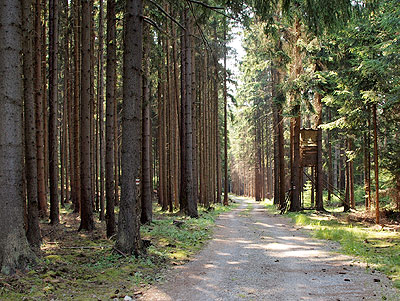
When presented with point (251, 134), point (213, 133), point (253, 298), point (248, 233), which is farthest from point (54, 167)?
point (251, 134)

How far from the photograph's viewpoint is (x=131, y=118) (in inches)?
311

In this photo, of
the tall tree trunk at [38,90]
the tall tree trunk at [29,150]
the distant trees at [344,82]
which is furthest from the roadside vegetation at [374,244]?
the tall tree trunk at [38,90]

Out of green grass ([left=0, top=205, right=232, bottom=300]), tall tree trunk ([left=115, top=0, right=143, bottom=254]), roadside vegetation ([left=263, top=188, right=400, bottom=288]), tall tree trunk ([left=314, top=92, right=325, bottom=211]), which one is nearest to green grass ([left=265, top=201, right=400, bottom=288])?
Result: roadside vegetation ([left=263, top=188, right=400, bottom=288])

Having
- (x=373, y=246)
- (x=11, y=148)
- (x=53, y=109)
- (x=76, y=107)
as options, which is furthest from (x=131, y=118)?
(x=373, y=246)

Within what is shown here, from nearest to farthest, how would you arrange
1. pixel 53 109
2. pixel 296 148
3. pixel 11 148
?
1. pixel 11 148
2. pixel 53 109
3. pixel 296 148

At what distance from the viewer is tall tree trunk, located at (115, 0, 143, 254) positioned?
782cm

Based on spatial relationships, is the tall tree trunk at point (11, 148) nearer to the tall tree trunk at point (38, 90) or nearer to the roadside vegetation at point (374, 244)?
the tall tree trunk at point (38, 90)

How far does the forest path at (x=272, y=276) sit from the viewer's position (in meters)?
5.51

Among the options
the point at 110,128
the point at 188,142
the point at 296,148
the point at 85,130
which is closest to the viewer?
the point at 110,128

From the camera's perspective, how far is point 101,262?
23.6 ft

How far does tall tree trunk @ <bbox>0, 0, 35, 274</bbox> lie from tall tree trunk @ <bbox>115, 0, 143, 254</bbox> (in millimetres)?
2331

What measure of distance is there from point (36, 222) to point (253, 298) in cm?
545

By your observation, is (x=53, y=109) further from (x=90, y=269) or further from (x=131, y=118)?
(x=90, y=269)

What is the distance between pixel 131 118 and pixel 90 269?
10.9ft
